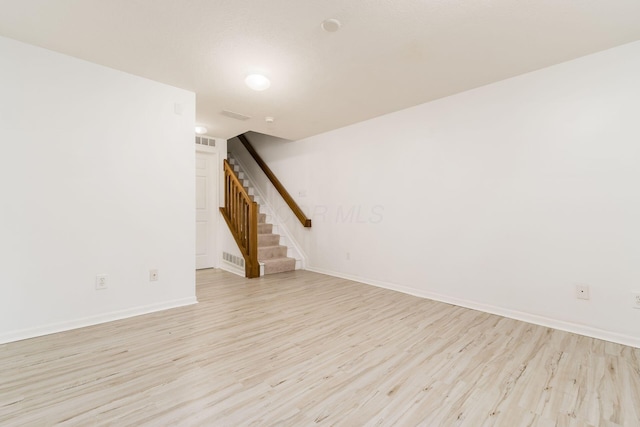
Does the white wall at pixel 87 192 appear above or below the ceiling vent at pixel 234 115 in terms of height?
below

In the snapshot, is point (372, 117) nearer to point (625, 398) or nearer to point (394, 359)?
point (394, 359)

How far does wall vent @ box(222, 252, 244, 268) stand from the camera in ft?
14.1

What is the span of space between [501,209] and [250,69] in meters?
2.72

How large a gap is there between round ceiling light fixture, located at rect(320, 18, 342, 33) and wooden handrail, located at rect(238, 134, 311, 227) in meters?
3.07

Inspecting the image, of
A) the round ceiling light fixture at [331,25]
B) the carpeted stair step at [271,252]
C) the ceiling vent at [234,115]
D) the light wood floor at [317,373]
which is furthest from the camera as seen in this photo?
the carpeted stair step at [271,252]

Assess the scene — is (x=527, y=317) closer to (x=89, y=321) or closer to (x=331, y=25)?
(x=331, y=25)

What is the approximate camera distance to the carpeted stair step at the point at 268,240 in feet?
15.9

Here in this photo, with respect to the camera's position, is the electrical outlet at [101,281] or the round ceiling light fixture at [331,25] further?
the electrical outlet at [101,281]

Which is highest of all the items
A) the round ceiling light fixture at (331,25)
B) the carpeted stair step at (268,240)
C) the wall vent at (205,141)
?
the round ceiling light fixture at (331,25)

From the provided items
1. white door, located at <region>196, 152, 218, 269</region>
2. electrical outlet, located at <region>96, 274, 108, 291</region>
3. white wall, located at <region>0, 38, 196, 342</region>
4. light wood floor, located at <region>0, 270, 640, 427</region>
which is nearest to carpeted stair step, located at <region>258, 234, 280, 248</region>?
white door, located at <region>196, 152, 218, 269</region>

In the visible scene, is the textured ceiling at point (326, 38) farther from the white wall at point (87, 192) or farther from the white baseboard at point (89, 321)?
the white baseboard at point (89, 321)

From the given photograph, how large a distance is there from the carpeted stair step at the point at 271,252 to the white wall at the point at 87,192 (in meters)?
1.70

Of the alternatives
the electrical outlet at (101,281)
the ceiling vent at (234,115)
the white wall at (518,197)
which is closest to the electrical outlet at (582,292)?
the white wall at (518,197)

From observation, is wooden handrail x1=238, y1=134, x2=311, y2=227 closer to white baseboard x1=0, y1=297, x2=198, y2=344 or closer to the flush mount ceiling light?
white baseboard x1=0, y1=297, x2=198, y2=344
